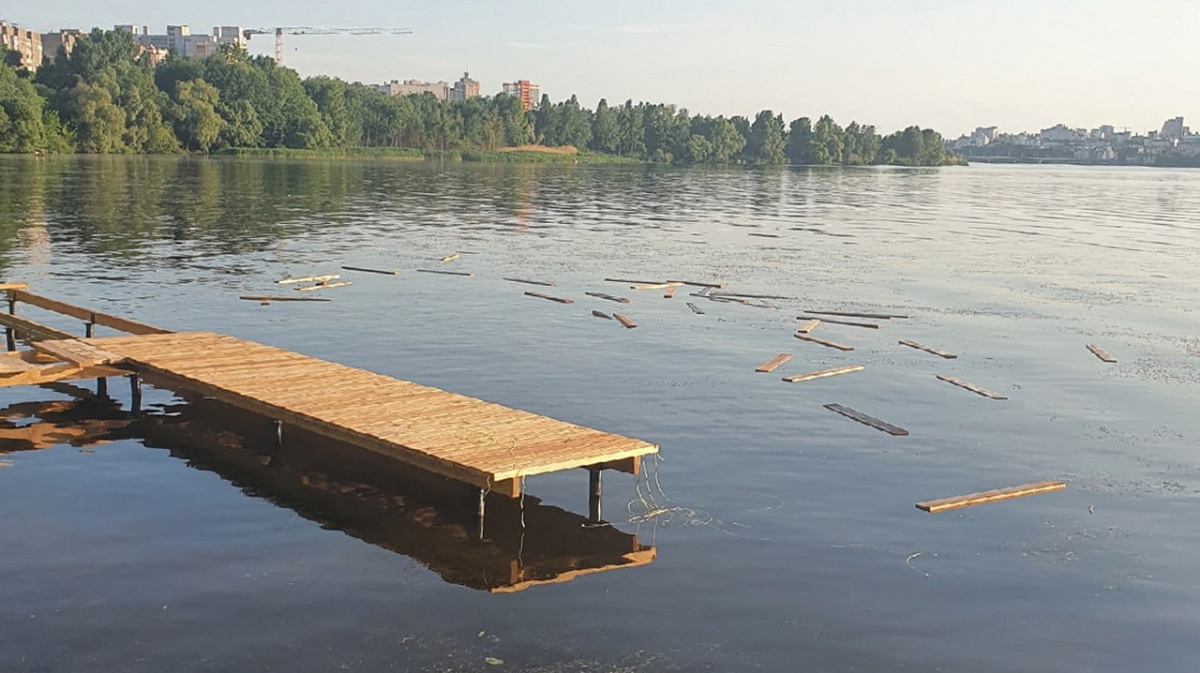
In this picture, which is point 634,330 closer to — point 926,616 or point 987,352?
point 987,352

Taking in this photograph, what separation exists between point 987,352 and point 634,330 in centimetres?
899

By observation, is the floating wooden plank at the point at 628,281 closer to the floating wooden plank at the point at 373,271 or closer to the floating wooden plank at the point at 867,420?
the floating wooden plank at the point at 373,271

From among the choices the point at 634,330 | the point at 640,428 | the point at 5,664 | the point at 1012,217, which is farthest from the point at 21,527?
the point at 1012,217

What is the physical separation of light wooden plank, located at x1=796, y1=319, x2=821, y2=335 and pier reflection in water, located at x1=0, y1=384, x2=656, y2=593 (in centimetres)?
1565

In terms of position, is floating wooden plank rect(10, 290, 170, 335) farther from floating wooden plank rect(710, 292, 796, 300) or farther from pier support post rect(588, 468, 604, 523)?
floating wooden plank rect(710, 292, 796, 300)

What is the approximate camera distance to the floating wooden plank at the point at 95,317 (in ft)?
79.5

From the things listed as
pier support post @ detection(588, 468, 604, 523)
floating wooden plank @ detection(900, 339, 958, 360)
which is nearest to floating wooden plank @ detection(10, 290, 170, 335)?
pier support post @ detection(588, 468, 604, 523)

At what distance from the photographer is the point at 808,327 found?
31453 millimetres

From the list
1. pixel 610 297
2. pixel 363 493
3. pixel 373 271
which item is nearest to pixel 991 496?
pixel 363 493

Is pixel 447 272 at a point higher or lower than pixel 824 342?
higher

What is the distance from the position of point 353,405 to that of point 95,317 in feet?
35.2

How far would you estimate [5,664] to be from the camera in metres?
11.0

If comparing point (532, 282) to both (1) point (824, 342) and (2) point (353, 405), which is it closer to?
(1) point (824, 342)

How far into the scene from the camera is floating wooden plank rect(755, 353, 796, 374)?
85.0 feet
